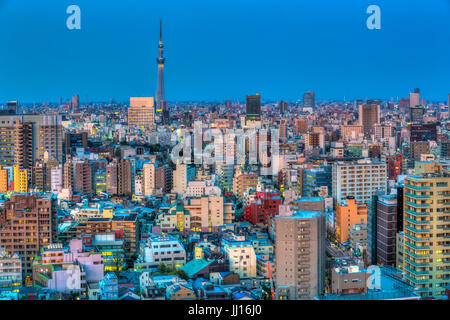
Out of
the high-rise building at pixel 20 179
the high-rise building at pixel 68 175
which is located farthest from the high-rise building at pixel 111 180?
the high-rise building at pixel 20 179

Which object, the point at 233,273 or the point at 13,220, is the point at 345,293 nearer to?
the point at 233,273

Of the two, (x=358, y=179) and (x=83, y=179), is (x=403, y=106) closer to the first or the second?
(x=358, y=179)

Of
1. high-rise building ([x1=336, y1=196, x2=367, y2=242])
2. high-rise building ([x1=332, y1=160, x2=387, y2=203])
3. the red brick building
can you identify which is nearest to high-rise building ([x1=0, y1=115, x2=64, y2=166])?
the red brick building

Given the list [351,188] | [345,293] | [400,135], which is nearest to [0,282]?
[345,293]

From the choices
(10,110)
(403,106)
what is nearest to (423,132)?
(403,106)

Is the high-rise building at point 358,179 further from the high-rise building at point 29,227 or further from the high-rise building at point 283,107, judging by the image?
the high-rise building at point 29,227
